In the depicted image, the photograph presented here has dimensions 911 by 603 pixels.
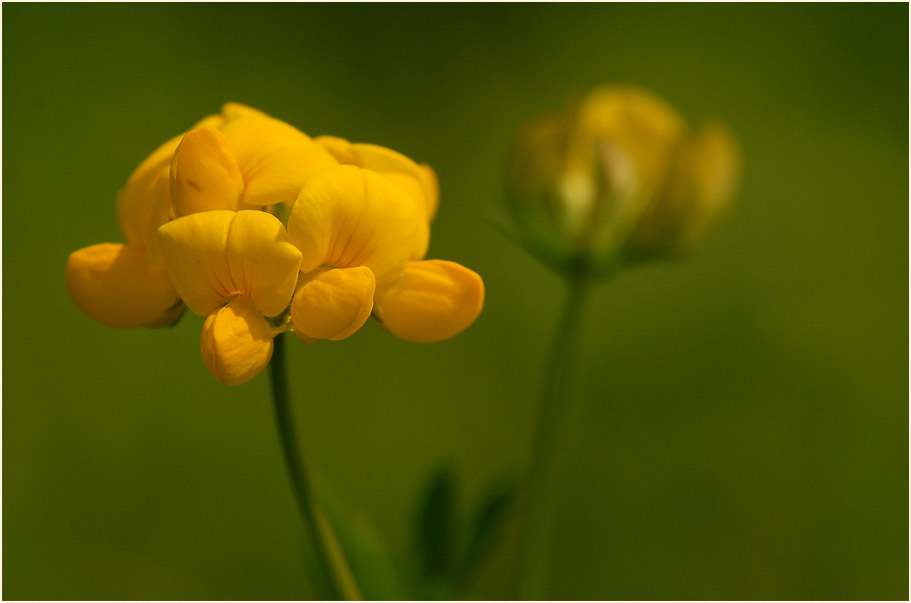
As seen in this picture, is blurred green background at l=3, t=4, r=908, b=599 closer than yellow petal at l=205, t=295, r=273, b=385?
No

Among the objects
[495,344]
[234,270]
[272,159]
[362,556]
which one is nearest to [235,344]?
[234,270]

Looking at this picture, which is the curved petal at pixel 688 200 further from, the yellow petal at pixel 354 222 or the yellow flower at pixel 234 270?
the yellow flower at pixel 234 270

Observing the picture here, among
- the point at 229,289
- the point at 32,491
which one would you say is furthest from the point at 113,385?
the point at 229,289

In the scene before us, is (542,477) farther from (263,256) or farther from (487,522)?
(263,256)

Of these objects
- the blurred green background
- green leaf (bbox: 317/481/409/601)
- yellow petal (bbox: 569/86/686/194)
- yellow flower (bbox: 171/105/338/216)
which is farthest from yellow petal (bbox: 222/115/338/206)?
the blurred green background

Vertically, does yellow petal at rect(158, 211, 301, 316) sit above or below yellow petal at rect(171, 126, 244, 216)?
below

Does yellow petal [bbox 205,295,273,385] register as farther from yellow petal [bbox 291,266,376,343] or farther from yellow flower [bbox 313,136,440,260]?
yellow flower [bbox 313,136,440,260]

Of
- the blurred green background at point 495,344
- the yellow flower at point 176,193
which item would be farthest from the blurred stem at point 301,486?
the blurred green background at point 495,344
